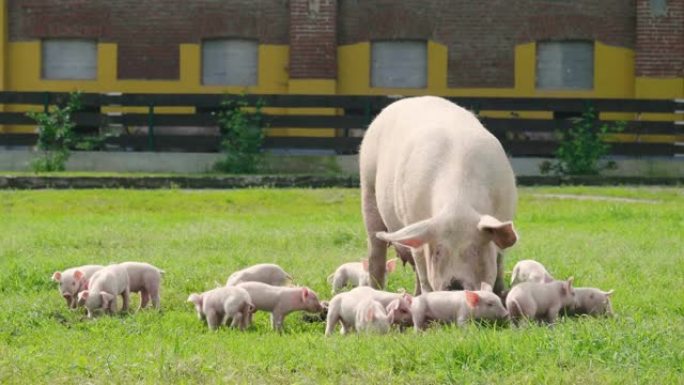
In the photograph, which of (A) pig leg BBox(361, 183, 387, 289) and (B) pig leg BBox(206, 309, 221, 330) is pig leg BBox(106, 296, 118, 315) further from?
(A) pig leg BBox(361, 183, 387, 289)

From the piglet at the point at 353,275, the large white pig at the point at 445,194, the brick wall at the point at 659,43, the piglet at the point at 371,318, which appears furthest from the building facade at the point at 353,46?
the piglet at the point at 371,318

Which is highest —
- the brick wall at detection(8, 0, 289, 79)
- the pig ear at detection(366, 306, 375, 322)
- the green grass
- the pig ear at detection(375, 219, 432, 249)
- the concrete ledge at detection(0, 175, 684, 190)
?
the brick wall at detection(8, 0, 289, 79)

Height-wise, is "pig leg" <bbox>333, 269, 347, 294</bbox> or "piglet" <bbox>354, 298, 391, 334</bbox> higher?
"piglet" <bbox>354, 298, 391, 334</bbox>

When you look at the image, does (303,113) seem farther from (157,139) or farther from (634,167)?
(634,167)

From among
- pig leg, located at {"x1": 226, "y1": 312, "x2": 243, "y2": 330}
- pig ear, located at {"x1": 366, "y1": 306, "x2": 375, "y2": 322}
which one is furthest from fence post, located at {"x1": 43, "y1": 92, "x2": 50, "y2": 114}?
pig ear, located at {"x1": 366, "y1": 306, "x2": 375, "y2": 322}

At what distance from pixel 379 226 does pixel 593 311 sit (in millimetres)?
2385

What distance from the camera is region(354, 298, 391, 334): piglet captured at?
920cm

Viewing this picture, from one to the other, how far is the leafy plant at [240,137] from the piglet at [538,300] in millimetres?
21491

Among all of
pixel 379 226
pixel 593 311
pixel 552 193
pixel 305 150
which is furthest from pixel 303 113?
pixel 593 311

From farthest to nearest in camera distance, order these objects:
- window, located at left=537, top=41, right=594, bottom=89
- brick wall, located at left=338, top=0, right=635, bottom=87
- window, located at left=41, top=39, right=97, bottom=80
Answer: window, located at left=41, top=39, right=97, bottom=80, window, located at left=537, top=41, right=594, bottom=89, brick wall, located at left=338, top=0, right=635, bottom=87

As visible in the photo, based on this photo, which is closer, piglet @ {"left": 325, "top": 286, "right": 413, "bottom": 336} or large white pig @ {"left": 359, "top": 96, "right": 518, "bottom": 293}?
large white pig @ {"left": 359, "top": 96, "right": 518, "bottom": 293}

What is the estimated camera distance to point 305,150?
110 feet

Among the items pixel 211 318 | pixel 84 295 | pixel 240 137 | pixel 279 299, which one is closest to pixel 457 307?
pixel 279 299

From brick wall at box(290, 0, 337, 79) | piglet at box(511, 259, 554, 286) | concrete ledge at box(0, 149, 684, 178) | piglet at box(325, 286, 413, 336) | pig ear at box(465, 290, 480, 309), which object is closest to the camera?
pig ear at box(465, 290, 480, 309)
